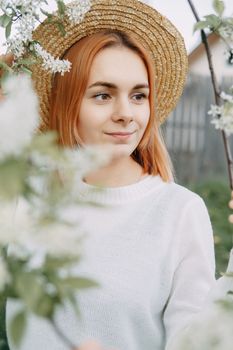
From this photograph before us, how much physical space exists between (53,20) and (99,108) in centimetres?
26

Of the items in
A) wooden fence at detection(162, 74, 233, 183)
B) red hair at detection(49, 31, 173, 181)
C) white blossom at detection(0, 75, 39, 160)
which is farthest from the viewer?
wooden fence at detection(162, 74, 233, 183)

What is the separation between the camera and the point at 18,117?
63 centimetres

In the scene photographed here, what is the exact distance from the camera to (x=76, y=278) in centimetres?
72

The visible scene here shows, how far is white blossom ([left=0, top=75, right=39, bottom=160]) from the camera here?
634 mm

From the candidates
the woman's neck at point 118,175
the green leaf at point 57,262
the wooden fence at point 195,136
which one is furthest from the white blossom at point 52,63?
the wooden fence at point 195,136

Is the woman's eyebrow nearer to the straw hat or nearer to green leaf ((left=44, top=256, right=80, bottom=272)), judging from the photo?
the straw hat

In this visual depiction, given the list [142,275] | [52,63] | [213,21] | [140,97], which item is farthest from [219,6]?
[142,275]

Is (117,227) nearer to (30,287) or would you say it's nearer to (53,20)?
(53,20)

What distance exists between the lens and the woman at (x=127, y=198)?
66.6 inches

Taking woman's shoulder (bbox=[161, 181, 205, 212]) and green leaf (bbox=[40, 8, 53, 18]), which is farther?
woman's shoulder (bbox=[161, 181, 205, 212])

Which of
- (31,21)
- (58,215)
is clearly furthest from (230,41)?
(58,215)

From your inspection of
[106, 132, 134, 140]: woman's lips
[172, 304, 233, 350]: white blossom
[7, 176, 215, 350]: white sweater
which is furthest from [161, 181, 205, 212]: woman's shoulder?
[172, 304, 233, 350]: white blossom

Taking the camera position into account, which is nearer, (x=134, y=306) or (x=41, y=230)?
(x=41, y=230)

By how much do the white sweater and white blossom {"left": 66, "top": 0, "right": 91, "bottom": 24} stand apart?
1.56ft
